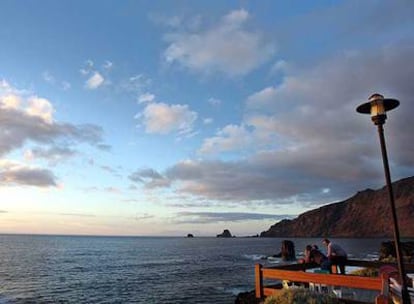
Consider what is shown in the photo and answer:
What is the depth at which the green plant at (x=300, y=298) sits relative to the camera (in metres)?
9.99

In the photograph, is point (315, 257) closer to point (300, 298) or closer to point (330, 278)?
point (300, 298)

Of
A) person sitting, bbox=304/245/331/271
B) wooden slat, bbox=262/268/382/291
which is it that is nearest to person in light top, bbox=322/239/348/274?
person sitting, bbox=304/245/331/271

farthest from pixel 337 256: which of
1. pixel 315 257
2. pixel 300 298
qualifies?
pixel 300 298

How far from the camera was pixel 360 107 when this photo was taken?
915 cm

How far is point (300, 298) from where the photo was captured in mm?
10359

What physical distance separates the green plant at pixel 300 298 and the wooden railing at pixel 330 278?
0.31 meters

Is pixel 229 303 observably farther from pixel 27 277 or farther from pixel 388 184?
pixel 27 277

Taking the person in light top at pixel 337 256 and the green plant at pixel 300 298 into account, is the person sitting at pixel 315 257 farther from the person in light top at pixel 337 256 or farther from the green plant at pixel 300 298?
the green plant at pixel 300 298

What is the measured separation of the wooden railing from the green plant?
1.02 ft

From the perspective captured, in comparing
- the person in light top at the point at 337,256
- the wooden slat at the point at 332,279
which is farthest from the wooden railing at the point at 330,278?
the person in light top at the point at 337,256

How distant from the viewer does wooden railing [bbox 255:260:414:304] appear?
341 inches

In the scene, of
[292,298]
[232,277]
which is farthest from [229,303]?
[292,298]

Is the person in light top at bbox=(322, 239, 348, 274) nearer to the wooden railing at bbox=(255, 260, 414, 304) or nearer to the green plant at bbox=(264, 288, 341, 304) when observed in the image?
the wooden railing at bbox=(255, 260, 414, 304)

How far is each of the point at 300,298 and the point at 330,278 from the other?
951 mm
